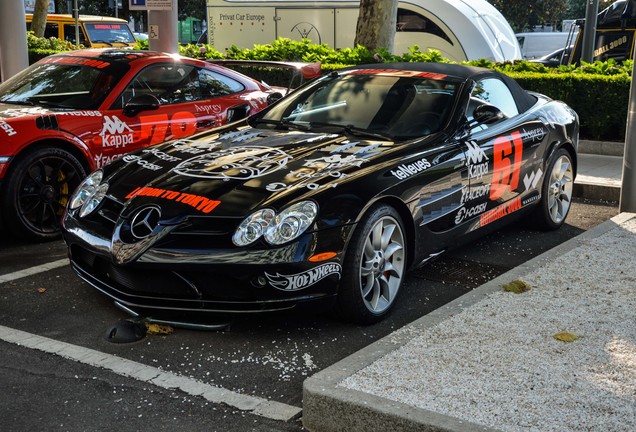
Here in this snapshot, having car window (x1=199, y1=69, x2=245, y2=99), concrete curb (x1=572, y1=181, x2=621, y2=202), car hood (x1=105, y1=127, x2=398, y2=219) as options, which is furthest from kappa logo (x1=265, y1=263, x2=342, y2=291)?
concrete curb (x1=572, y1=181, x2=621, y2=202)

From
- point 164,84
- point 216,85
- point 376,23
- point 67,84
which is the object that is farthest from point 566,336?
point 376,23

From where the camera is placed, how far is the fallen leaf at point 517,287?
18.0 ft

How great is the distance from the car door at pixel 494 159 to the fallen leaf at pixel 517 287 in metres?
0.60

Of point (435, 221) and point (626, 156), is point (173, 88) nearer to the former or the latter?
point (435, 221)

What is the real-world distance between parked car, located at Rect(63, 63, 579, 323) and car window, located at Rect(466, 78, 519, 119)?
0.01 metres

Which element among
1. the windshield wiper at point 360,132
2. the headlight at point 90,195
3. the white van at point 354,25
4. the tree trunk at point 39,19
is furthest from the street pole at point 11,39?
the tree trunk at point 39,19

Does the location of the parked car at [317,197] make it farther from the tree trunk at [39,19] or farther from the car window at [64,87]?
the tree trunk at [39,19]

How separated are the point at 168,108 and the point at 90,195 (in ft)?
8.43

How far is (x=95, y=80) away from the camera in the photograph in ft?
25.4

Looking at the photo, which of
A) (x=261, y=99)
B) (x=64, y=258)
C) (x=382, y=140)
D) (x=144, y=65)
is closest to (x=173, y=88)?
(x=144, y=65)

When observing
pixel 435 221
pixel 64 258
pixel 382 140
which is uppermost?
pixel 382 140

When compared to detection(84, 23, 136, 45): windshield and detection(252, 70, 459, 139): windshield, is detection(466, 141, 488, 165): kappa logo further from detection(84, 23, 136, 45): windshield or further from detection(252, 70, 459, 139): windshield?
detection(84, 23, 136, 45): windshield

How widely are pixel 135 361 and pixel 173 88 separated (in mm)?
4078

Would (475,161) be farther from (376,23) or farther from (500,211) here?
(376,23)
